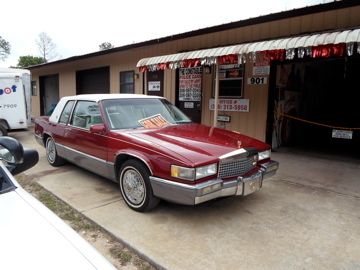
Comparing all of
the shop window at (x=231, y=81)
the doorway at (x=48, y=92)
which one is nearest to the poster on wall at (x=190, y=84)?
the shop window at (x=231, y=81)

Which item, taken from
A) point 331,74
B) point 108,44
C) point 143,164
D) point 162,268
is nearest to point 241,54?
point 143,164

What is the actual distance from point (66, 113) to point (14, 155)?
3.72 meters

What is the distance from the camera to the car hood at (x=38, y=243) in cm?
143

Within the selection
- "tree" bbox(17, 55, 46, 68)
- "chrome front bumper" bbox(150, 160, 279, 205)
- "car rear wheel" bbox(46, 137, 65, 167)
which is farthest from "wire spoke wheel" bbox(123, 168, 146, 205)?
"tree" bbox(17, 55, 46, 68)

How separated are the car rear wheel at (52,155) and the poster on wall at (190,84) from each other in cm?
457

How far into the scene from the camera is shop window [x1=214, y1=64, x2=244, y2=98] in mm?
8375

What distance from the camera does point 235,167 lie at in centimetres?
384

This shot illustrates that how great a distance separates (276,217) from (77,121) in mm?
3736

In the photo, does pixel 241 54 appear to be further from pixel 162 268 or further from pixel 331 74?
pixel 331 74

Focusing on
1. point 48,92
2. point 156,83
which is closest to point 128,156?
point 156,83

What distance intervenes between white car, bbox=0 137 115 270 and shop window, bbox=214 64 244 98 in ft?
23.2

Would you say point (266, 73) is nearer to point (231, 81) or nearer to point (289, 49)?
point (231, 81)

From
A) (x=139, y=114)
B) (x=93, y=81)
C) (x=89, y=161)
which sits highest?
(x=93, y=81)

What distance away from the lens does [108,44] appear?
63406 mm
